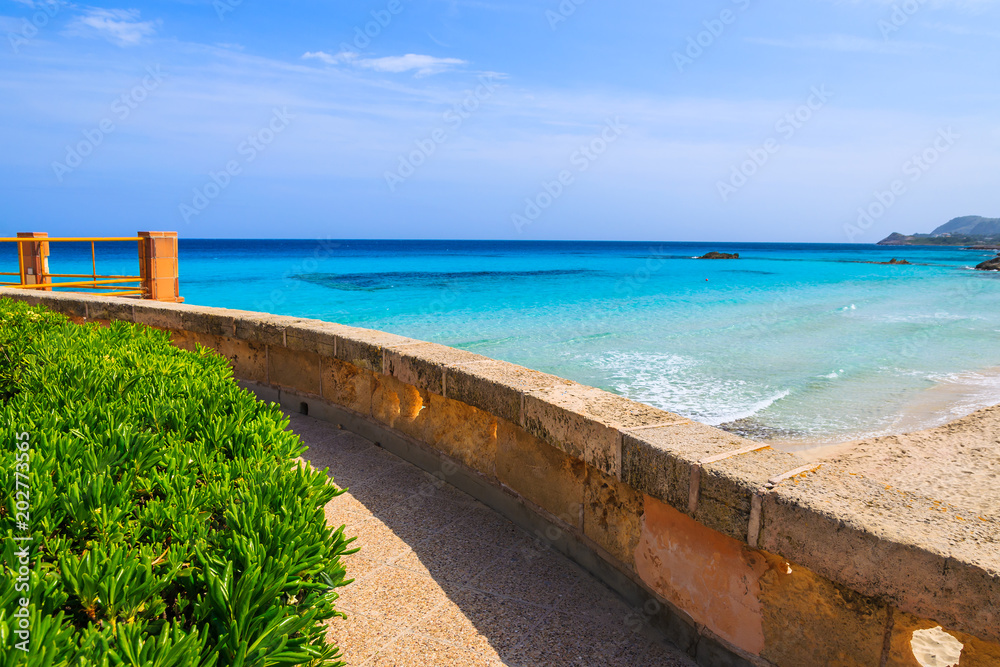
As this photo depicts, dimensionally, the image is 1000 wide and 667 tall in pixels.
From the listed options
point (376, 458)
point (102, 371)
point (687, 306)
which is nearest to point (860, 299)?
point (687, 306)

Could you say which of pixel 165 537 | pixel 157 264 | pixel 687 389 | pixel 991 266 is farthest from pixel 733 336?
pixel 991 266

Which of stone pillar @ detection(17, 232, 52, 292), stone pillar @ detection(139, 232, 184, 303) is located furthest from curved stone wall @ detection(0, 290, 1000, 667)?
stone pillar @ detection(17, 232, 52, 292)

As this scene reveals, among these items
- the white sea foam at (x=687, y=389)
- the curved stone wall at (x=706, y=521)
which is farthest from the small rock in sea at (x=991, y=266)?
the curved stone wall at (x=706, y=521)

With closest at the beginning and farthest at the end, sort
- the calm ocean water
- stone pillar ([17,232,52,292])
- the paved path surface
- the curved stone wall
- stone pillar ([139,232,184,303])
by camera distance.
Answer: the curved stone wall, the paved path surface, the calm ocean water, stone pillar ([139,232,184,303]), stone pillar ([17,232,52,292])

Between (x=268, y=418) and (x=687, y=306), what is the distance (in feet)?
72.0

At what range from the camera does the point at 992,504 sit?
1.84 m

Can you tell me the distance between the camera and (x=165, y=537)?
5.20ft

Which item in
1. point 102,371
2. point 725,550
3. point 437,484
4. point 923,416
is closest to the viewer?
point 725,550

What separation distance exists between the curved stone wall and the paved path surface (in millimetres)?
112

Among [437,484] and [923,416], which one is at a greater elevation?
[437,484]

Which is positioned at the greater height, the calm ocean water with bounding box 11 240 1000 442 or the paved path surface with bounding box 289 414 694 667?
the paved path surface with bounding box 289 414 694 667

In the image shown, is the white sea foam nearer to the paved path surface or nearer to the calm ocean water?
the calm ocean water

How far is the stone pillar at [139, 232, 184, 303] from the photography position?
32.0 ft

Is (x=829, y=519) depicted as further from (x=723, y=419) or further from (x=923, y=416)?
(x=923, y=416)
